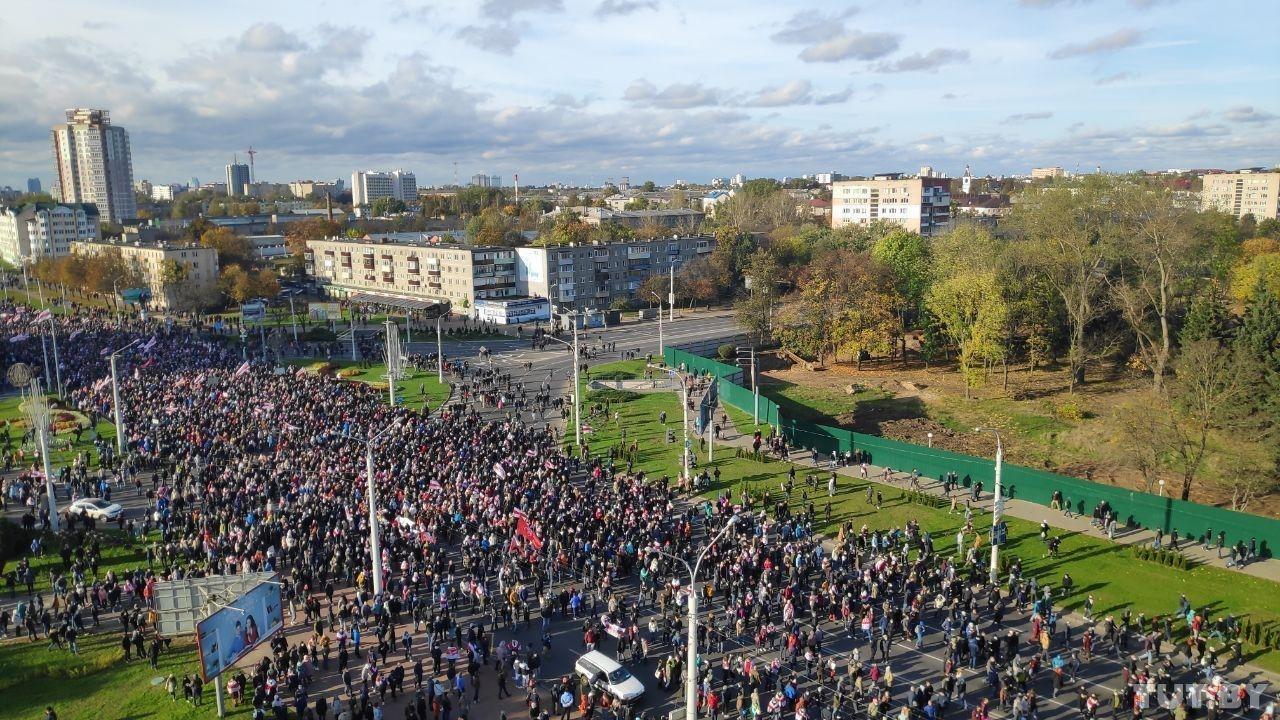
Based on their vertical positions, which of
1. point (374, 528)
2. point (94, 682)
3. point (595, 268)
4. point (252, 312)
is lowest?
point (94, 682)

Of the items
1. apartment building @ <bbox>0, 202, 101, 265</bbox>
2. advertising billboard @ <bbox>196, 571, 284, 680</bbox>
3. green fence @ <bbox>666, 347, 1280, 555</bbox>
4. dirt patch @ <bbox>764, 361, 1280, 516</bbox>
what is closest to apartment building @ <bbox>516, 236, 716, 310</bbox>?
dirt patch @ <bbox>764, 361, 1280, 516</bbox>

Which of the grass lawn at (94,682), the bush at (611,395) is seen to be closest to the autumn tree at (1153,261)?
the bush at (611,395)

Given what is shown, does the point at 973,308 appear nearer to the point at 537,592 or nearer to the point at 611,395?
the point at 611,395

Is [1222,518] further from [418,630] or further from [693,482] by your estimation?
[418,630]

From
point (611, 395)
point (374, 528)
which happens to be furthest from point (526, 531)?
point (611, 395)

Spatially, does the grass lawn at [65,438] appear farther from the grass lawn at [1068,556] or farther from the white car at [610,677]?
the white car at [610,677]
